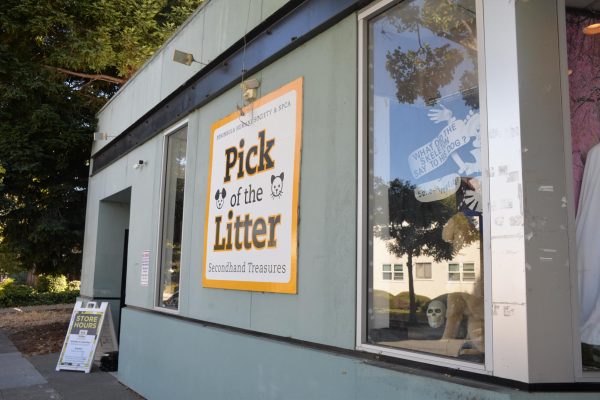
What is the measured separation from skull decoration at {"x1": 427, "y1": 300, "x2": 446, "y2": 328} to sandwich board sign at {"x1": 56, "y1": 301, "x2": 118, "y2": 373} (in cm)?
688

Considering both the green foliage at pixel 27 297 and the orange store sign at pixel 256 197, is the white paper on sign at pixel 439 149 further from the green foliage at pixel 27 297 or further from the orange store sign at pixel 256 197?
the green foliage at pixel 27 297

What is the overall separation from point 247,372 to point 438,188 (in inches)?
98.1

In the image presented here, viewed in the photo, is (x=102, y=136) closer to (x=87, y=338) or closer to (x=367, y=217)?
(x=87, y=338)

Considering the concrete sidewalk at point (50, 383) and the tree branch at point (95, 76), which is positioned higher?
the tree branch at point (95, 76)

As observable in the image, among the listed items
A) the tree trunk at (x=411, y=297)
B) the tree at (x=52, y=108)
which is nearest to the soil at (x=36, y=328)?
the tree at (x=52, y=108)

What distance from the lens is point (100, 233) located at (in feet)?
34.3

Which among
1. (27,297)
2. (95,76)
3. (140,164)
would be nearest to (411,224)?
(140,164)

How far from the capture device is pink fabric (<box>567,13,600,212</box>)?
3.04 m

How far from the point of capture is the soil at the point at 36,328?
35.9 feet

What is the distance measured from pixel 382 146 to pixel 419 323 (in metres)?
1.23

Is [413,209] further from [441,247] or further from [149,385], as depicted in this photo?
[149,385]

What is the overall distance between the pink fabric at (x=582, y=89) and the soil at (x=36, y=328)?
33.8 feet

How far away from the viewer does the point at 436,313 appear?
3.18 meters

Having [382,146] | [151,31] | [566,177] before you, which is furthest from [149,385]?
[151,31]
